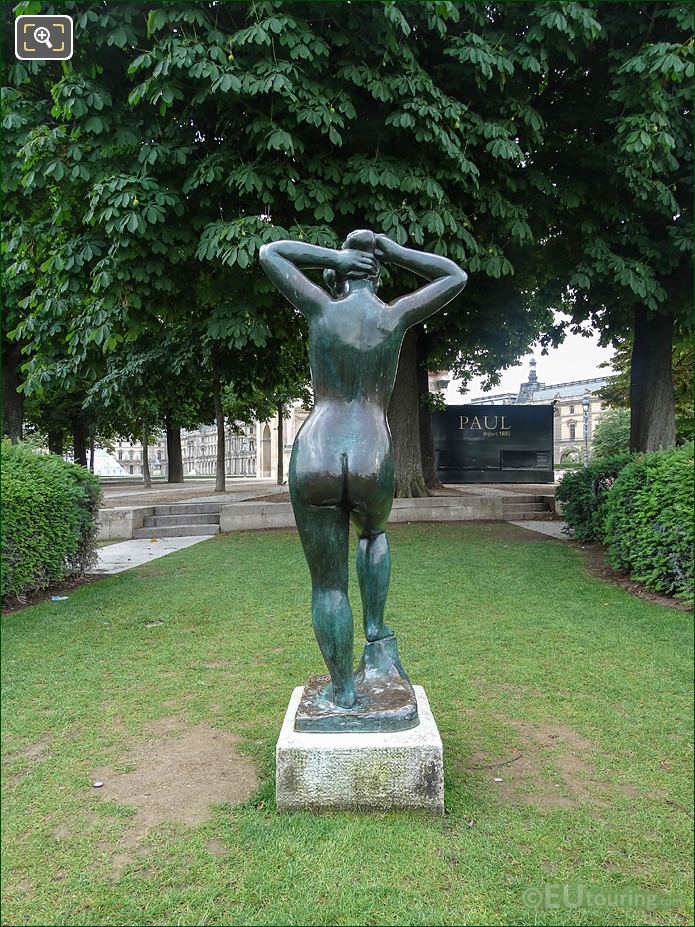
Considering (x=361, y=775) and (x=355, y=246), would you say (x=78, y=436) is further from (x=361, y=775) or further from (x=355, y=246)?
(x=361, y=775)

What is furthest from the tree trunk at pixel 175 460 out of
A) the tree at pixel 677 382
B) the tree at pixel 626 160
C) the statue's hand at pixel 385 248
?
the statue's hand at pixel 385 248

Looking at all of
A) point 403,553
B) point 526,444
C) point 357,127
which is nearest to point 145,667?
point 403,553

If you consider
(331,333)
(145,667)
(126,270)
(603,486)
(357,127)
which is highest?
(357,127)

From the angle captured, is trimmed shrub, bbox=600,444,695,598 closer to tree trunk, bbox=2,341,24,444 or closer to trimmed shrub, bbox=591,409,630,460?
tree trunk, bbox=2,341,24,444

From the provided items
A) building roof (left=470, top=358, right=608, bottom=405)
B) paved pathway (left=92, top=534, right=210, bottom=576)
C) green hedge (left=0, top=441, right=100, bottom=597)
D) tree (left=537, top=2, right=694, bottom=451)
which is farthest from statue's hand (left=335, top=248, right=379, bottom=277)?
building roof (left=470, top=358, right=608, bottom=405)

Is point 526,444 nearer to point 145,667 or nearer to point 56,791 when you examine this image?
point 145,667

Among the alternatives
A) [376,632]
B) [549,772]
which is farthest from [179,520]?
[549,772]

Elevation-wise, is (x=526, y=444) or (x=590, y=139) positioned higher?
(x=590, y=139)

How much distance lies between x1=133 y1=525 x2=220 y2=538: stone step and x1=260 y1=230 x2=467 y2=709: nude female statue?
446 inches

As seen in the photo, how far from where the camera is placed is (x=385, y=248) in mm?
3252

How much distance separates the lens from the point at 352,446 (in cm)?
304

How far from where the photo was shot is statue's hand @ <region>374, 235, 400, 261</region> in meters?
3.24

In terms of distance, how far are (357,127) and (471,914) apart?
9521 mm

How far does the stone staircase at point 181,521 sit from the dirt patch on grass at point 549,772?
11.2m
